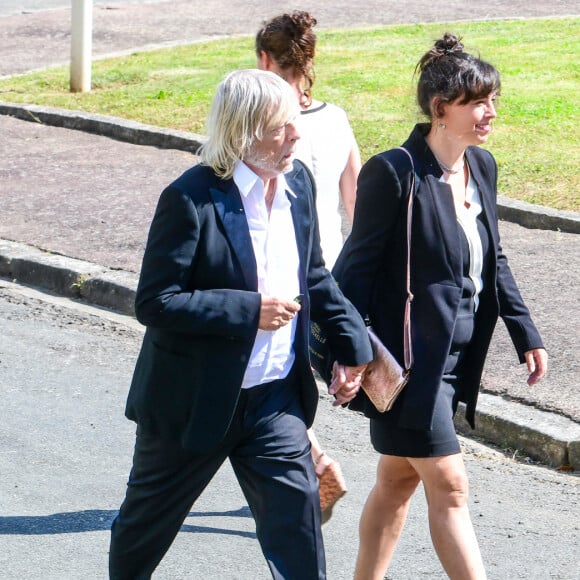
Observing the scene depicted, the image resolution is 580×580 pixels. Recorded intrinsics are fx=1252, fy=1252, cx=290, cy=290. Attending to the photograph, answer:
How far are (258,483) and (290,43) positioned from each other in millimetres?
1941

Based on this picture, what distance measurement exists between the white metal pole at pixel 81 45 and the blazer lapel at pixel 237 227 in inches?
411

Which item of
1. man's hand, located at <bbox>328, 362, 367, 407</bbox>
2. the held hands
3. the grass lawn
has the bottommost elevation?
the grass lawn

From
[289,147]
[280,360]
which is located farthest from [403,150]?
[280,360]

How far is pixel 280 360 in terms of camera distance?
362 centimetres

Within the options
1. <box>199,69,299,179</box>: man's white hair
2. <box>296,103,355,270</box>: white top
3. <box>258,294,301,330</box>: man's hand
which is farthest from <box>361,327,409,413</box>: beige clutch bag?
<box>296,103,355,270</box>: white top

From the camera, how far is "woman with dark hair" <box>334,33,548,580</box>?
3.88 metres

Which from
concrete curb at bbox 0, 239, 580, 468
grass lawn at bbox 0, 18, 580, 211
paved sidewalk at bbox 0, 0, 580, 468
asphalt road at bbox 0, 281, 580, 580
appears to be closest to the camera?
asphalt road at bbox 0, 281, 580, 580

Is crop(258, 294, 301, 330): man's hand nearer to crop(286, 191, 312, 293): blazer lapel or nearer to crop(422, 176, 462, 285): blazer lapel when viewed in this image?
crop(286, 191, 312, 293): blazer lapel

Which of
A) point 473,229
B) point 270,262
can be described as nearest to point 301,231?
A: point 270,262

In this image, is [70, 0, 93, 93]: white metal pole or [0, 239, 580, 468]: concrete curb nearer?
[0, 239, 580, 468]: concrete curb

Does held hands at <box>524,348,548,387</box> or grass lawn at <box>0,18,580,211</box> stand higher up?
held hands at <box>524,348,548,387</box>

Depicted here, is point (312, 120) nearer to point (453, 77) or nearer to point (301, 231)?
point (453, 77)

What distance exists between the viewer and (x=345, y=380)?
380 cm

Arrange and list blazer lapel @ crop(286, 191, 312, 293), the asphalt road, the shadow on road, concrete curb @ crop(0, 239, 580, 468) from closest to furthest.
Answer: blazer lapel @ crop(286, 191, 312, 293)
the asphalt road
the shadow on road
concrete curb @ crop(0, 239, 580, 468)
